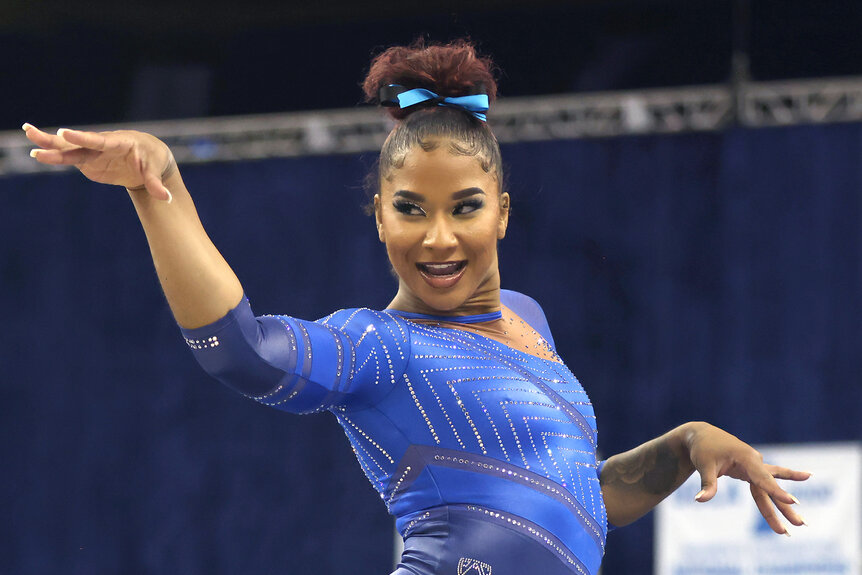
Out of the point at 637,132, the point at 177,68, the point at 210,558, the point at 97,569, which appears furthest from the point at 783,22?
the point at 97,569

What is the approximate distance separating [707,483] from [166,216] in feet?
2.75

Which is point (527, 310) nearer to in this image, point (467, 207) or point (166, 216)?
point (467, 207)

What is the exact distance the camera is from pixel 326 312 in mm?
5281

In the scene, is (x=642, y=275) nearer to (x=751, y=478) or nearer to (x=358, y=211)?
(x=358, y=211)

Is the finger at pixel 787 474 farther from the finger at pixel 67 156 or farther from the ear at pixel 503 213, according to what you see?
the finger at pixel 67 156

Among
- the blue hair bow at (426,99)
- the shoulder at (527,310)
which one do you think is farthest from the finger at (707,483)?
the blue hair bow at (426,99)

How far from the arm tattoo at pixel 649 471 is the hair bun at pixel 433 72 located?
64 cm

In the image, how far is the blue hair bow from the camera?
72.6 inches

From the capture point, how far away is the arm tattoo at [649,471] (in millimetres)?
1952

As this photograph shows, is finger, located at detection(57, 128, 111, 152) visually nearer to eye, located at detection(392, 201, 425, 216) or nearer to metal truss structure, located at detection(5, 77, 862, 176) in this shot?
eye, located at detection(392, 201, 425, 216)

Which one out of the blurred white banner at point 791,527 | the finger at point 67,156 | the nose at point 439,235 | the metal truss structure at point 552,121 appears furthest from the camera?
the metal truss structure at point 552,121

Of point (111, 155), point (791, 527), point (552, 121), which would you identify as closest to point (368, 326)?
point (111, 155)

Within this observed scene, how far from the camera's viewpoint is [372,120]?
Result: 17.7 feet

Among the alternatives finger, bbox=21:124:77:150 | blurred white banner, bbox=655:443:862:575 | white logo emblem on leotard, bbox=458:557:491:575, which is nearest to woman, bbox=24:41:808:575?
white logo emblem on leotard, bbox=458:557:491:575
